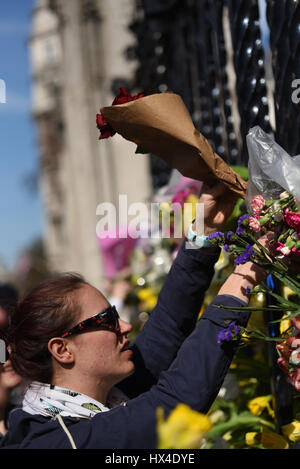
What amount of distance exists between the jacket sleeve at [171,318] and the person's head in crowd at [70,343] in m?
0.27

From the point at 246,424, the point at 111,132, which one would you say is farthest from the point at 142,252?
the point at 111,132

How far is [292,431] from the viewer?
1841 millimetres

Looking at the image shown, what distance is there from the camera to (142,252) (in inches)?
209

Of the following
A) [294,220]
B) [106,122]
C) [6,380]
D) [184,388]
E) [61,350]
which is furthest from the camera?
[6,380]

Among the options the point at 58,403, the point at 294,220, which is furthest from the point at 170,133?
the point at 58,403

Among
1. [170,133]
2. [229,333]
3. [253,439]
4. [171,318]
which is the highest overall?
[170,133]

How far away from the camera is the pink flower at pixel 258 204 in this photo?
5.05 feet

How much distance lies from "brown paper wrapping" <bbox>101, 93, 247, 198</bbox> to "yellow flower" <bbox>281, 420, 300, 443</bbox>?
0.72 metres

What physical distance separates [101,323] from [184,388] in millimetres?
389

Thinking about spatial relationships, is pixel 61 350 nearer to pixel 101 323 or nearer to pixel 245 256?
pixel 101 323

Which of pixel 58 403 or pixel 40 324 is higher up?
pixel 40 324

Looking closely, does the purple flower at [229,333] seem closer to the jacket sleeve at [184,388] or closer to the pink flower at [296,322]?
the jacket sleeve at [184,388]

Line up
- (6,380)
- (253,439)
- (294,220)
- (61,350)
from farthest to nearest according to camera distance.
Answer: (6,380) < (253,439) < (61,350) < (294,220)
